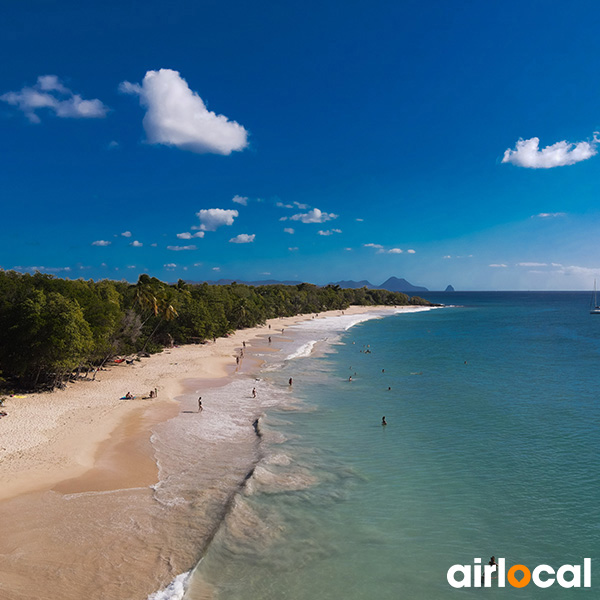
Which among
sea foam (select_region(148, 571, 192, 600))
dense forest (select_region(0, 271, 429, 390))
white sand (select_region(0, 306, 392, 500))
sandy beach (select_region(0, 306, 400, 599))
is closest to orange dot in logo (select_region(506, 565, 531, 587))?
sea foam (select_region(148, 571, 192, 600))

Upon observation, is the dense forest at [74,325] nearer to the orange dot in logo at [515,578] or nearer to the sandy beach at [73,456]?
the sandy beach at [73,456]

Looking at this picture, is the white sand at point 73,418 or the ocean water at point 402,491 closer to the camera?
the ocean water at point 402,491

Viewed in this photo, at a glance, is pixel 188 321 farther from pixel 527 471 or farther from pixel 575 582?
pixel 575 582

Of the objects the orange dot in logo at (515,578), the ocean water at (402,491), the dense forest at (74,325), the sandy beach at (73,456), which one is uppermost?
the dense forest at (74,325)

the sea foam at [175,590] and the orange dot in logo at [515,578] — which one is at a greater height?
the sea foam at [175,590]

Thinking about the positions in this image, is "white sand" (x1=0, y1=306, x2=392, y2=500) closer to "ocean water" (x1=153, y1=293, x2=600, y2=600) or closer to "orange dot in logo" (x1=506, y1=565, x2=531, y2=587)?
"ocean water" (x1=153, y1=293, x2=600, y2=600)

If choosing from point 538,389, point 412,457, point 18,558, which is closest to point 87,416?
point 18,558

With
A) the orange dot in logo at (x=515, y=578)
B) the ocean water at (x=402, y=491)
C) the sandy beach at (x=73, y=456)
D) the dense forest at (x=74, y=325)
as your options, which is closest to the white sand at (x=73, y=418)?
the sandy beach at (x=73, y=456)
